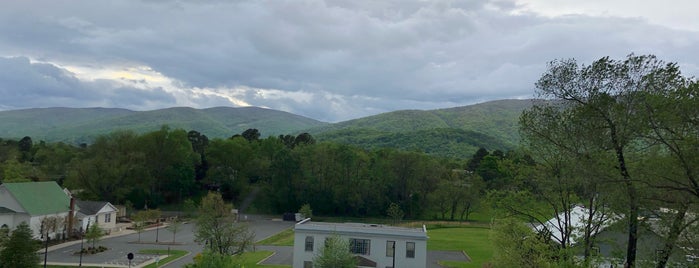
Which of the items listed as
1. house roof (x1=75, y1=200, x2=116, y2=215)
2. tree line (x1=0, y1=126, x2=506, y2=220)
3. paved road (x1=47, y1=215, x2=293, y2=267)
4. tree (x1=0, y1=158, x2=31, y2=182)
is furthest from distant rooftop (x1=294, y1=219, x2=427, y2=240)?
tree (x1=0, y1=158, x2=31, y2=182)

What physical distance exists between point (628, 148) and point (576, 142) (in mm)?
1857

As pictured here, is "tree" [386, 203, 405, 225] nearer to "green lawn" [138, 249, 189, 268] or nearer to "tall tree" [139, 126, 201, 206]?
"green lawn" [138, 249, 189, 268]

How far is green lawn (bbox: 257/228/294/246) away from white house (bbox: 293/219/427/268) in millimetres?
12086

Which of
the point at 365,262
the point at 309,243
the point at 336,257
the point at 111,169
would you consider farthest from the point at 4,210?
the point at 336,257

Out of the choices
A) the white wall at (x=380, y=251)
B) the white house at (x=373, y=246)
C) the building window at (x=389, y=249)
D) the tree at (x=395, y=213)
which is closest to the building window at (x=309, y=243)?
the white house at (x=373, y=246)

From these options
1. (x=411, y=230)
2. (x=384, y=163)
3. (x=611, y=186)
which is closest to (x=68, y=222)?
(x=411, y=230)

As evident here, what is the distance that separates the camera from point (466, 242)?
44.2m

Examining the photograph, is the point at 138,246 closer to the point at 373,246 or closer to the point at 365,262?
the point at 365,262

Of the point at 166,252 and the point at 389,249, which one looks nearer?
the point at 389,249

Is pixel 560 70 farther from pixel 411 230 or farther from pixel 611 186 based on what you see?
pixel 411 230

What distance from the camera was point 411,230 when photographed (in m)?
30.3

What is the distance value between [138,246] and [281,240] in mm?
12173

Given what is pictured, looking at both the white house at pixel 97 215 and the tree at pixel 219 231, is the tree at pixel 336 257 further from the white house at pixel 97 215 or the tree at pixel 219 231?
the white house at pixel 97 215

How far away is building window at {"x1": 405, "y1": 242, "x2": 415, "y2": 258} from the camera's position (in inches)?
1158
